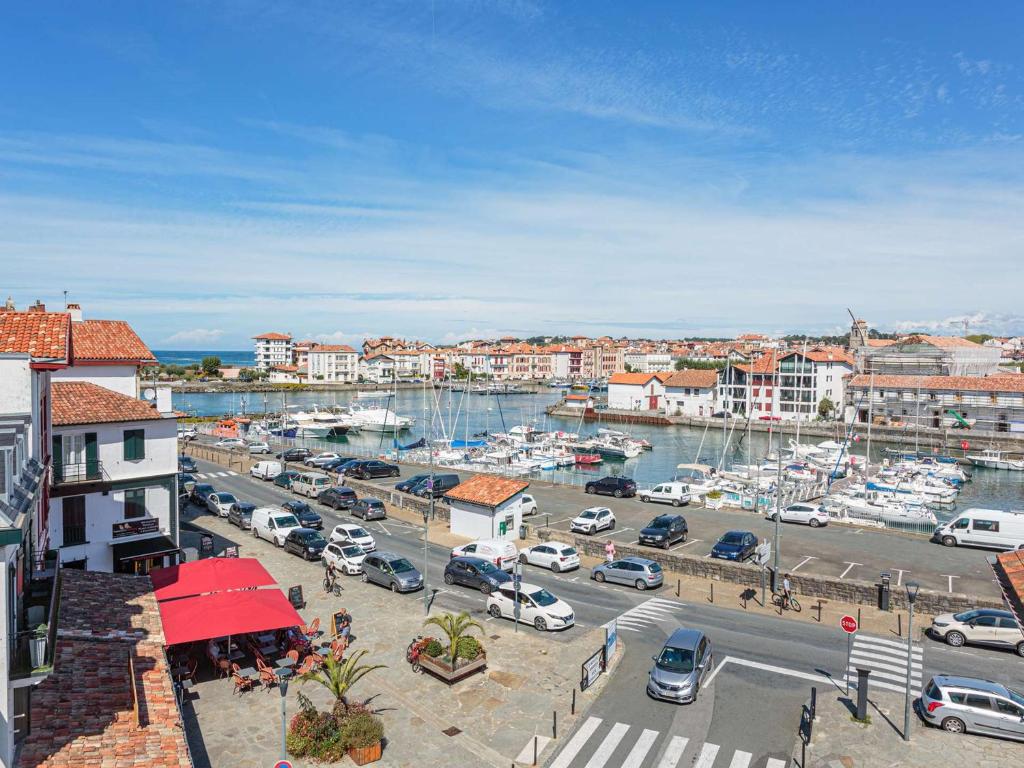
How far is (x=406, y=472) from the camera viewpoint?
2207 inches

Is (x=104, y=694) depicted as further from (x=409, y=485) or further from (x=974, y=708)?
(x=409, y=485)

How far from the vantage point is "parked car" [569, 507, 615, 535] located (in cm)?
3484

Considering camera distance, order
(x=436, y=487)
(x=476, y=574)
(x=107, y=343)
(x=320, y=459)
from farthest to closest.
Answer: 1. (x=320, y=459)
2. (x=436, y=487)
3. (x=107, y=343)
4. (x=476, y=574)

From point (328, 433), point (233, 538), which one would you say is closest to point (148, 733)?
point (233, 538)

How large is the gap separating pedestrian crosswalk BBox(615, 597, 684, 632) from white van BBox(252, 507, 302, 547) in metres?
17.3

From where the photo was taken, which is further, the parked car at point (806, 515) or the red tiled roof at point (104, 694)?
the parked car at point (806, 515)

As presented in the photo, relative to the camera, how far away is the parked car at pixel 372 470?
5166cm

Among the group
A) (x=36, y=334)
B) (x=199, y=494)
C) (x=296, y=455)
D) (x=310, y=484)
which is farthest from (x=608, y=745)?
(x=296, y=455)

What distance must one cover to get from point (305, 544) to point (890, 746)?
23768 millimetres

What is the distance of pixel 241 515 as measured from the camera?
37.6 m

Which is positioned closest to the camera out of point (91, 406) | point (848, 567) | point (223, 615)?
point (223, 615)

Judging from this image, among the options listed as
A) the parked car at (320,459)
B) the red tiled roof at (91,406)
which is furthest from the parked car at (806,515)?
the parked car at (320,459)

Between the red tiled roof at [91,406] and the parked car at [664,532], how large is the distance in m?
21.4

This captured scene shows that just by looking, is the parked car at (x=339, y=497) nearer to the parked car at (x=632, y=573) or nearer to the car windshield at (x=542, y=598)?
the parked car at (x=632, y=573)
